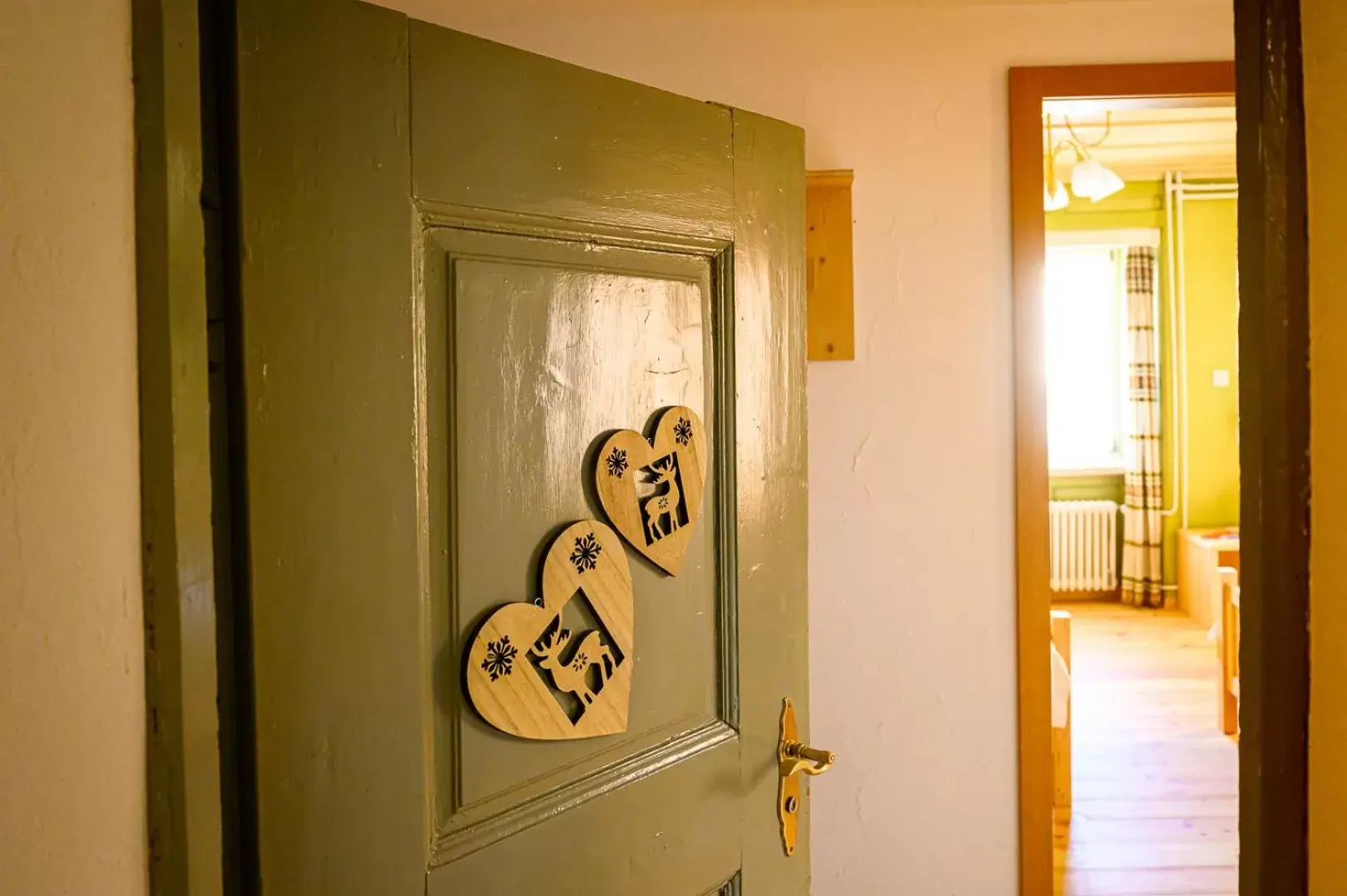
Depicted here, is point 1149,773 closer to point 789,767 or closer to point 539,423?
point 789,767

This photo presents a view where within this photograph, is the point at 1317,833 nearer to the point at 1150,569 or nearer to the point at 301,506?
the point at 301,506

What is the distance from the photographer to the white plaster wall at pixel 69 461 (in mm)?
714

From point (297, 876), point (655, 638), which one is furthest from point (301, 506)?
point (655, 638)

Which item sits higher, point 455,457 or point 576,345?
point 576,345

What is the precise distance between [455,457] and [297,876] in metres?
0.39

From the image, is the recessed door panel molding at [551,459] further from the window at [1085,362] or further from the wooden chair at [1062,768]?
the window at [1085,362]

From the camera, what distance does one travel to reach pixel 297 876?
875 millimetres

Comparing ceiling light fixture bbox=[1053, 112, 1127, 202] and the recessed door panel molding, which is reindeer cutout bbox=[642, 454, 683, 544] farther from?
ceiling light fixture bbox=[1053, 112, 1127, 202]

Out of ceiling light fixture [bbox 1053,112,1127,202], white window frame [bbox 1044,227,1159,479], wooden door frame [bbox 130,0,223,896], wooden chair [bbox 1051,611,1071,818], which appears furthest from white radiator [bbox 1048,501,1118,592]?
wooden door frame [bbox 130,0,223,896]

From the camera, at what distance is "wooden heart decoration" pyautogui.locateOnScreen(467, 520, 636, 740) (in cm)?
103

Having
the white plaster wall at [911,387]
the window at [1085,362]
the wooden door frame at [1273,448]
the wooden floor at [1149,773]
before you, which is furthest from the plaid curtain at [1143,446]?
the wooden door frame at [1273,448]

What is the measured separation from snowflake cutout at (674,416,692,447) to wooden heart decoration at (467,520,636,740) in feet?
→ 0.47

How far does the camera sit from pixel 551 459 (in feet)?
3.55

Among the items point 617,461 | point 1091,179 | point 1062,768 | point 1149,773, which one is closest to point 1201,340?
point 1091,179
